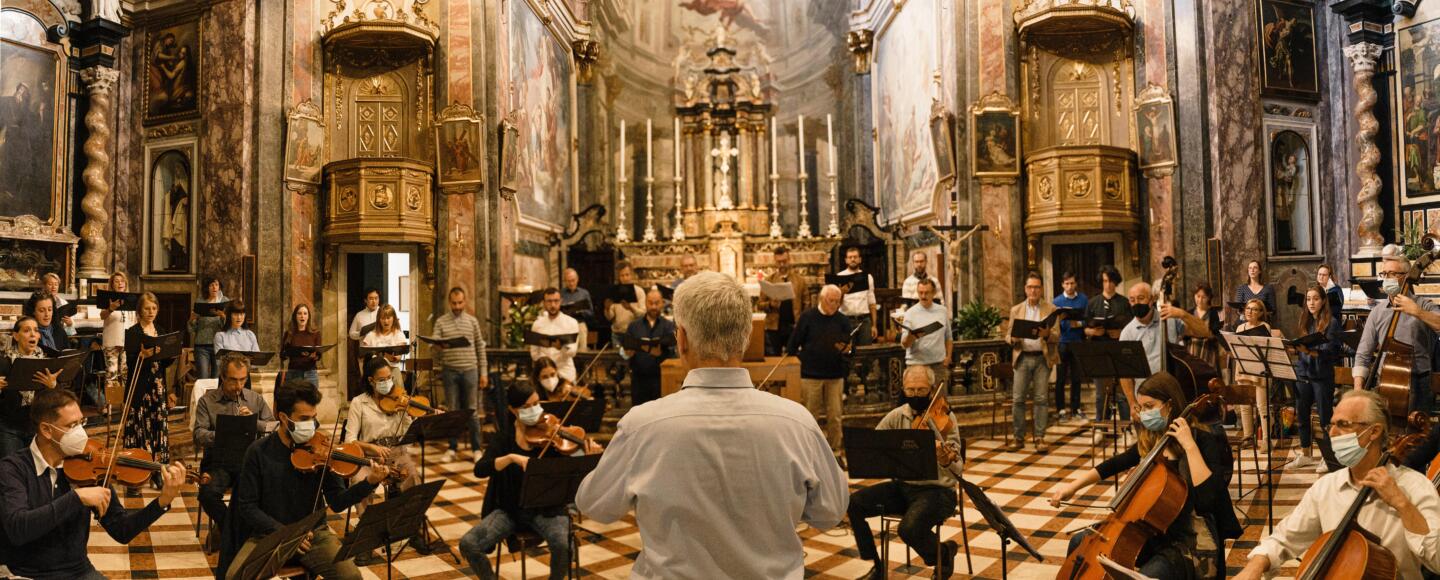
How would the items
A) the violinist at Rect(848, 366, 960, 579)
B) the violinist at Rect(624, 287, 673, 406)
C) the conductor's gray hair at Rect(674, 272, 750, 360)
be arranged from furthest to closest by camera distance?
the violinist at Rect(624, 287, 673, 406) → the violinist at Rect(848, 366, 960, 579) → the conductor's gray hair at Rect(674, 272, 750, 360)

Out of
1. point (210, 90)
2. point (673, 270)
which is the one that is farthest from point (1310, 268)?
point (210, 90)

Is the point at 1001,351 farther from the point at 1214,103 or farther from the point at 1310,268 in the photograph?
the point at 1310,268

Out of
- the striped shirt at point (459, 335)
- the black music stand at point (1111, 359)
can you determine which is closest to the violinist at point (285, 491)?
the striped shirt at point (459, 335)

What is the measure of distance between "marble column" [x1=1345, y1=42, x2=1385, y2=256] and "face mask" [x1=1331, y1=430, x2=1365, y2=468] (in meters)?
12.4

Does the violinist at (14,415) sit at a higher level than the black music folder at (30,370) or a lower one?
lower

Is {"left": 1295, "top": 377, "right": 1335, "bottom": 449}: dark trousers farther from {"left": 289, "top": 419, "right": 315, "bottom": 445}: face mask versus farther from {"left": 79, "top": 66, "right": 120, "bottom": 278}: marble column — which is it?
{"left": 79, "top": 66, "right": 120, "bottom": 278}: marble column

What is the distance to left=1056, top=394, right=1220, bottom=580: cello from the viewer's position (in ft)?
12.0

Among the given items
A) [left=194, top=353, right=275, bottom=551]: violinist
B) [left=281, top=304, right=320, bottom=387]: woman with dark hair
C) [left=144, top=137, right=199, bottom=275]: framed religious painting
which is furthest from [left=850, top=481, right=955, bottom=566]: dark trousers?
[left=144, top=137, right=199, bottom=275]: framed religious painting

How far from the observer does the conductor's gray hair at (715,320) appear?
2119 mm

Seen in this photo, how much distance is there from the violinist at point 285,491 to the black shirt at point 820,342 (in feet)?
14.8

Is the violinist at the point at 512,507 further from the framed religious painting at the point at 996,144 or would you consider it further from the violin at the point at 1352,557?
the framed religious painting at the point at 996,144

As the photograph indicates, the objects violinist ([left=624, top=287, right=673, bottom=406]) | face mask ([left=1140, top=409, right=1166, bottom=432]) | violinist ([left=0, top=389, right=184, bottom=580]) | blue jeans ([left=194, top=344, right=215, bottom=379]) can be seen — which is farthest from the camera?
blue jeans ([left=194, top=344, right=215, bottom=379])

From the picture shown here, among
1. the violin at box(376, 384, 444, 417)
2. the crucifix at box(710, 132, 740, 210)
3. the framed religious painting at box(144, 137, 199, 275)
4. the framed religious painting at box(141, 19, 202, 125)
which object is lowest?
the violin at box(376, 384, 444, 417)

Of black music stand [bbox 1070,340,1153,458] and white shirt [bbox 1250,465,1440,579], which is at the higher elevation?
black music stand [bbox 1070,340,1153,458]
